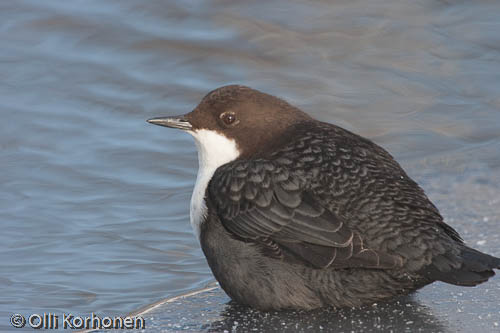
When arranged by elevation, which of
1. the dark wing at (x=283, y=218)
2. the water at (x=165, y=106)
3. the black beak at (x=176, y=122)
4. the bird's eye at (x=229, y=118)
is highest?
the bird's eye at (x=229, y=118)

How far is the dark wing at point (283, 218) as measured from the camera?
4305 millimetres

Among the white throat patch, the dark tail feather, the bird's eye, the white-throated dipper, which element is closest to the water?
the white throat patch

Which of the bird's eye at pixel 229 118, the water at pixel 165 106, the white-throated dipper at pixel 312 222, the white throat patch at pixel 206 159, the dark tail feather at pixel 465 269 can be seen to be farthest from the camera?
the water at pixel 165 106

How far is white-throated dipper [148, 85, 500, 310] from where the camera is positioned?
4254 mm

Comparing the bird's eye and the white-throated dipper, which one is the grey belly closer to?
the white-throated dipper

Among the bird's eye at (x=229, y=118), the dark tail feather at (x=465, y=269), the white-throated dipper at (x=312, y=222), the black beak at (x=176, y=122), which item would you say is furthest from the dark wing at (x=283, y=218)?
the black beak at (x=176, y=122)

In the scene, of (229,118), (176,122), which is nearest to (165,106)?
(176,122)

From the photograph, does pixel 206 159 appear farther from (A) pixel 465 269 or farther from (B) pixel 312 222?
(A) pixel 465 269

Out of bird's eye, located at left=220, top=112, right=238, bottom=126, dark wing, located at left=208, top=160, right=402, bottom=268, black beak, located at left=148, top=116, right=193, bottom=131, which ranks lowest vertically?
dark wing, located at left=208, top=160, right=402, bottom=268

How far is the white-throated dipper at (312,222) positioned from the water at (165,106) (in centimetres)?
85

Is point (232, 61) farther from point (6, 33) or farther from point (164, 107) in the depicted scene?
point (6, 33)

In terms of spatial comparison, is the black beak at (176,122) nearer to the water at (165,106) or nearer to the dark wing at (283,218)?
the dark wing at (283,218)

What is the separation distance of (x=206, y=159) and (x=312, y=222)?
2.55ft

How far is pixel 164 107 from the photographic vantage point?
8.38m
